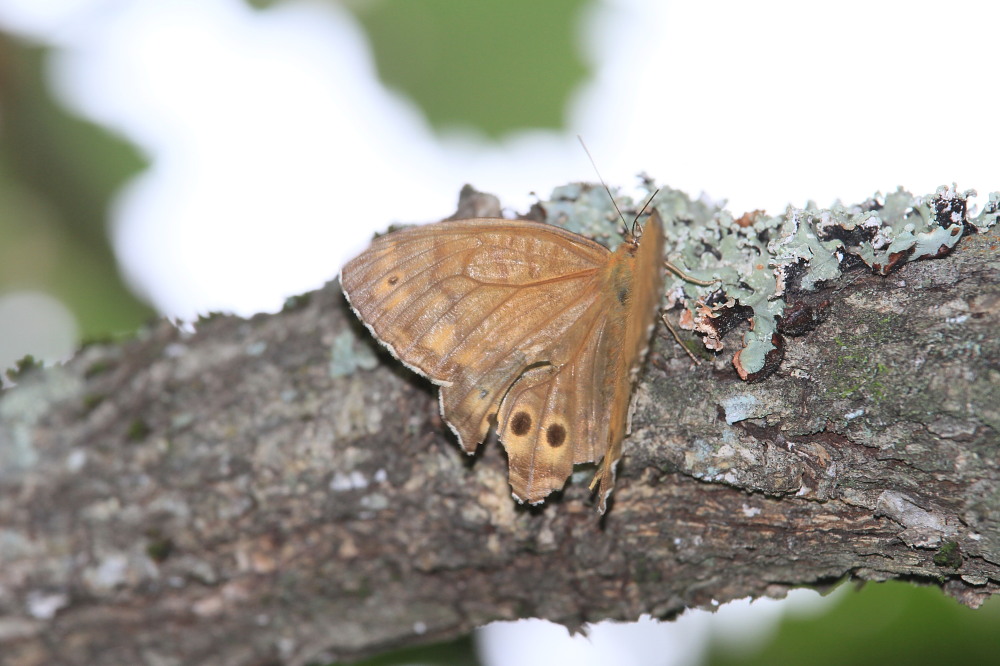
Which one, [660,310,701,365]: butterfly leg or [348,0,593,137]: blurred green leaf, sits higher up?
[348,0,593,137]: blurred green leaf

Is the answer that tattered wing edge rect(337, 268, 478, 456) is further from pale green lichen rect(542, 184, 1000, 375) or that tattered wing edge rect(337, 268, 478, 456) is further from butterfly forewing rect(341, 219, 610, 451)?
pale green lichen rect(542, 184, 1000, 375)

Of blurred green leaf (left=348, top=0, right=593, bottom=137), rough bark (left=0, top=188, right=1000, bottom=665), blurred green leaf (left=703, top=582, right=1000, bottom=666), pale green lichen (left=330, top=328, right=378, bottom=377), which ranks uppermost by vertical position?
blurred green leaf (left=348, top=0, right=593, bottom=137)

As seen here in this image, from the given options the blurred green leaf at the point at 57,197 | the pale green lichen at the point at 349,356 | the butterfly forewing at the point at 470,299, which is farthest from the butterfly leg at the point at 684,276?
the blurred green leaf at the point at 57,197

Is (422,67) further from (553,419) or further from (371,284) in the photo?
(553,419)

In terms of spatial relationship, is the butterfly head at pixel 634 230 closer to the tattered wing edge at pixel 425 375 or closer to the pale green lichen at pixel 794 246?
the pale green lichen at pixel 794 246

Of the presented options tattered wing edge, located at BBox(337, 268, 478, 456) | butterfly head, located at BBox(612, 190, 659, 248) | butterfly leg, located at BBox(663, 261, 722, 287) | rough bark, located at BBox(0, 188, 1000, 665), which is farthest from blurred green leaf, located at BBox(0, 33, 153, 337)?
butterfly leg, located at BBox(663, 261, 722, 287)

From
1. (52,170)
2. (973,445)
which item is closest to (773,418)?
(973,445)
